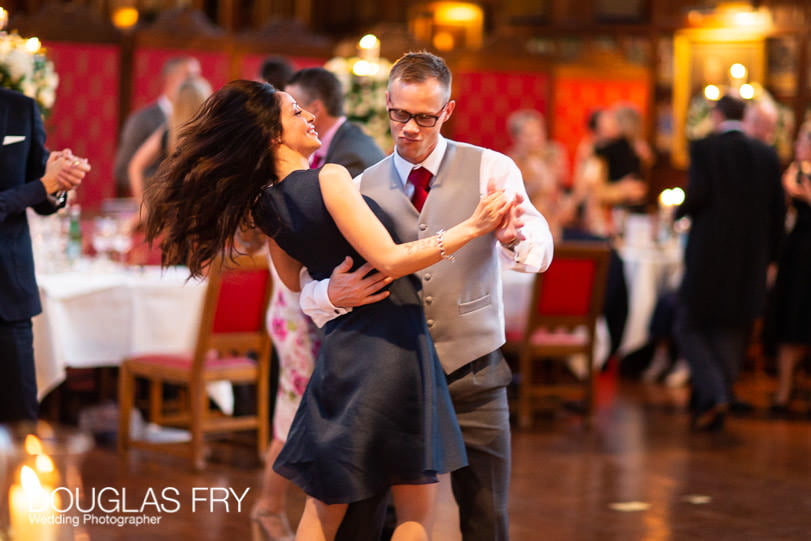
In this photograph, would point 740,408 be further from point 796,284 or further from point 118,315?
point 118,315

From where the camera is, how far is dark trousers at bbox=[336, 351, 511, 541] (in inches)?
115

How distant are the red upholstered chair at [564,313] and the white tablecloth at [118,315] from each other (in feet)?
5.85

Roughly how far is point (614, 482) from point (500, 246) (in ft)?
7.75

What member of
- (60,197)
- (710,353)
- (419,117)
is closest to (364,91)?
(710,353)

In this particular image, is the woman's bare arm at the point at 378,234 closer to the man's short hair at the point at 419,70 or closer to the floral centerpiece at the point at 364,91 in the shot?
the man's short hair at the point at 419,70

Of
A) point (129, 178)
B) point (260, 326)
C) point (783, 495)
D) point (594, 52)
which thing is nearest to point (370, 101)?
point (129, 178)

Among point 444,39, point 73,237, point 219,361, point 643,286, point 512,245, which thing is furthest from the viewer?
point 444,39

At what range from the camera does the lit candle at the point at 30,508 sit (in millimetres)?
1859

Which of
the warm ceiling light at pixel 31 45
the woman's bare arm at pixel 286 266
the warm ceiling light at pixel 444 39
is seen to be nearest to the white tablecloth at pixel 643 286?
the warm ceiling light at pixel 31 45

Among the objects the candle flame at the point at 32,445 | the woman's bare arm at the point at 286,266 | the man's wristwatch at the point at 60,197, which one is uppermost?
the man's wristwatch at the point at 60,197

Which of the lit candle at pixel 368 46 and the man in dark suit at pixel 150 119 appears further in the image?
the man in dark suit at pixel 150 119

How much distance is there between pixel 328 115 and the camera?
12.5 feet

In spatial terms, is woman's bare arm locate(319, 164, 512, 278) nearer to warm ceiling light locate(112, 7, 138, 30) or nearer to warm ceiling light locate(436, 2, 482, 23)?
warm ceiling light locate(436, 2, 482, 23)

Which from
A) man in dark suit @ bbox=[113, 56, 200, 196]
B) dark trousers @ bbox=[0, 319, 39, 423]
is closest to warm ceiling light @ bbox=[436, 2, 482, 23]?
Answer: man in dark suit @ bbox=[113, 56, 200, 196]
